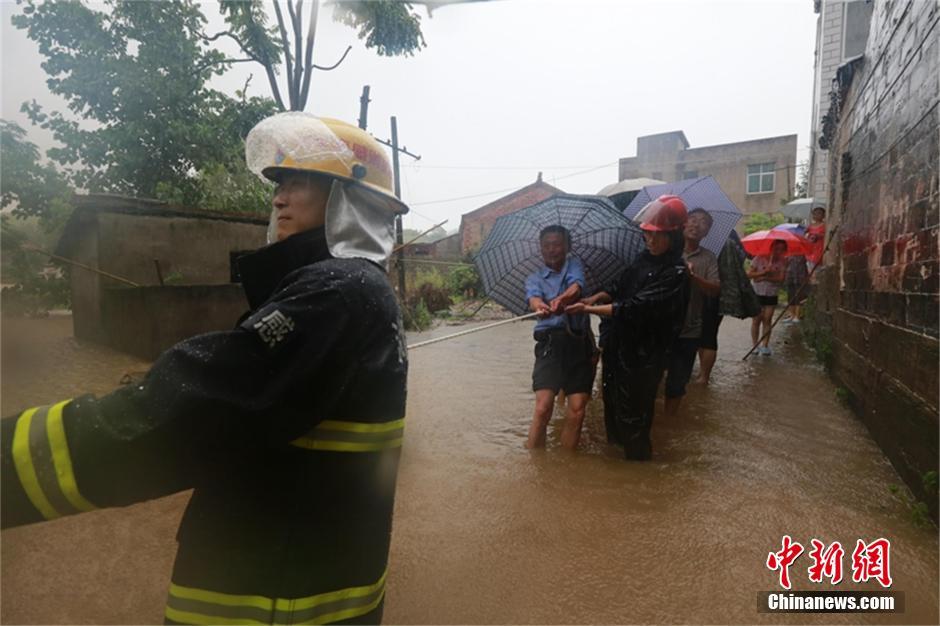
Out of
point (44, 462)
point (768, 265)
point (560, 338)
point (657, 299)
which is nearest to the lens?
point (44, 462)

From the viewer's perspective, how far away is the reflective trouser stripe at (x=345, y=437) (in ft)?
3.43

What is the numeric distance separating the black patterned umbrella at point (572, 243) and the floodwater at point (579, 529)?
1.37m

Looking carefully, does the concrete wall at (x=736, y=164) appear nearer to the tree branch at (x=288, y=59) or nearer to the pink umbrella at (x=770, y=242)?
the pink umbrella at (x=770, y=242)

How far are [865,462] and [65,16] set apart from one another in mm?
13209

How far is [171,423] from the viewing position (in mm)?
858

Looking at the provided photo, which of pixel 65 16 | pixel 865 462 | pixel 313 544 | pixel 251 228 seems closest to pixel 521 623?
pixel 313 544

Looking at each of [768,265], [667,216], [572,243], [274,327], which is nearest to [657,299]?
[667,216]

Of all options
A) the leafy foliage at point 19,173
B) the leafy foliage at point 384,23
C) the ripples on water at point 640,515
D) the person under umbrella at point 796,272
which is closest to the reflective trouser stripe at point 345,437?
the leafy foliage at point 19,173

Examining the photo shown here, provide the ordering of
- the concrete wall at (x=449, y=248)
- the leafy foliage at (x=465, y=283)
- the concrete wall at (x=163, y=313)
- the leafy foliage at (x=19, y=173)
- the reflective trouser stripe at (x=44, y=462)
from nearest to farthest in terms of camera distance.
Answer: the reflective trouser stripe at (x=44, y=462), the leafy foliage at (x=19, y=173), the concrete wall at (x=163, y=313), the leafy foliage at (x=465, y=283), the concrete wall at (x=449, y=248)

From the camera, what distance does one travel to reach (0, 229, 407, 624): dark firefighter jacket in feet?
2.81

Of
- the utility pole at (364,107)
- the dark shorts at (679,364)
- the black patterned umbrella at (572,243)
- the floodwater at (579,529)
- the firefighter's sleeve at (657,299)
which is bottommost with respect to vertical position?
the floodwater at (579,529)

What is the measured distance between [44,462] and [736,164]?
1148 inches

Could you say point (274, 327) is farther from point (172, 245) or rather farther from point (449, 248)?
point (449, 248)

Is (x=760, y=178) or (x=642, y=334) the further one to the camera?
(x=760, y=178)
